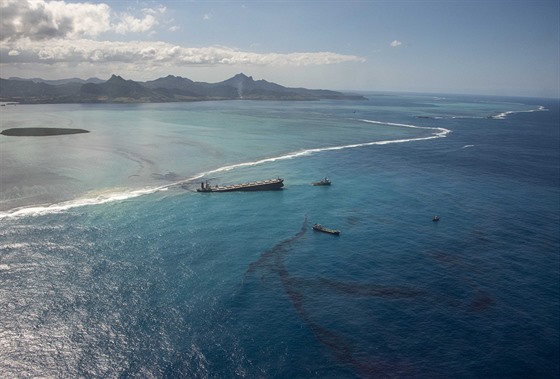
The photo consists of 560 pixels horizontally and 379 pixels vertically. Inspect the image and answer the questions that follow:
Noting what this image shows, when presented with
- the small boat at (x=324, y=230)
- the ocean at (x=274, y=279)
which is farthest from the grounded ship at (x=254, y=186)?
the small boat at (x=324, y=230)

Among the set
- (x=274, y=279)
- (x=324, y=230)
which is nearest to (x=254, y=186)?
(x=324, y=230)

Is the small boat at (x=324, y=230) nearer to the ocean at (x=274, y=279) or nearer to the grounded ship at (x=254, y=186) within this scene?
the ocean at (x=274, y=279)

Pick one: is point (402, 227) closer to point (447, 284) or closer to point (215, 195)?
point (447, 284)

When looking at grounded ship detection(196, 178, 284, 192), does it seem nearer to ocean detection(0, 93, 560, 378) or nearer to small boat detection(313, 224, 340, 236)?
ocean detection(0, 93, 560, 378)

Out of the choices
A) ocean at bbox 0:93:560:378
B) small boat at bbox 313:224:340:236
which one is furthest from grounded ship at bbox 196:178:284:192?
small boat at bbox 313:224:340:236

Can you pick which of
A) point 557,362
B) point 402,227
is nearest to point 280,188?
point 402,227

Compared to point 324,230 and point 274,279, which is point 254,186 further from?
point 274,279

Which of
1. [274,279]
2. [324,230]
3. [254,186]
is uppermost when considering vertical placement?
[254,186]

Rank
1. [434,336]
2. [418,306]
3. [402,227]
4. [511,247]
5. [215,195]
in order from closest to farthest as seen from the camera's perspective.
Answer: [434,336] < [418,306] < [511,247] < [402,227] < [215,195]
